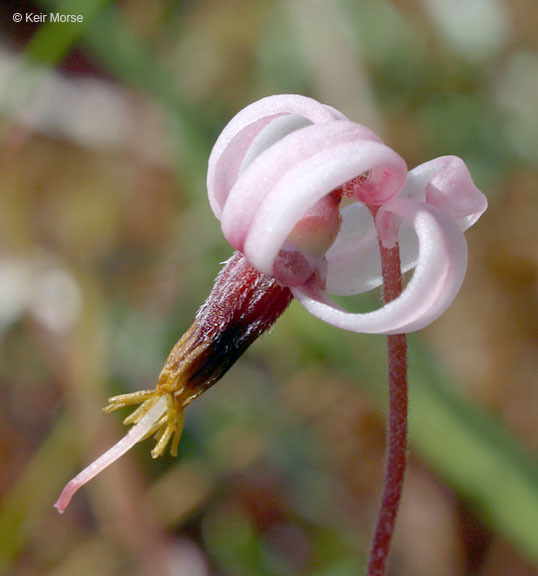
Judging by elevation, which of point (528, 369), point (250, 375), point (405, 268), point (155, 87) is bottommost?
point (528, 369)

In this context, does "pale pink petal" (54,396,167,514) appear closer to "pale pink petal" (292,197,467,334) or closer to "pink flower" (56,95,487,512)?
"pink flower" (56,95,487,512)

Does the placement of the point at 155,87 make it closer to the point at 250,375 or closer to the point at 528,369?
the point at 250,375

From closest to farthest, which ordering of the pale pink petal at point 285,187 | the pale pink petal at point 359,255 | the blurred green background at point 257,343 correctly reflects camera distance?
the pale pink petal at point 285,187, the pale pink petal at point 359,255, the blurred green background at point 257,343

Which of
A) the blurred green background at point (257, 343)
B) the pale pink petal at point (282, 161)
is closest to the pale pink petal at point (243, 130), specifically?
the pale pink petal at point (282, 161)

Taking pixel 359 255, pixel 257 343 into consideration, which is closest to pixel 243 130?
pixel 359 255

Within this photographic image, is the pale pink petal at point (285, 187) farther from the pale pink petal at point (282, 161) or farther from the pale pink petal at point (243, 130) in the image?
the pale pink petal at point (243, 130)

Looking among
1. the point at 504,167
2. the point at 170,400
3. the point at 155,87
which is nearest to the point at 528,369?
the point at 504,167
